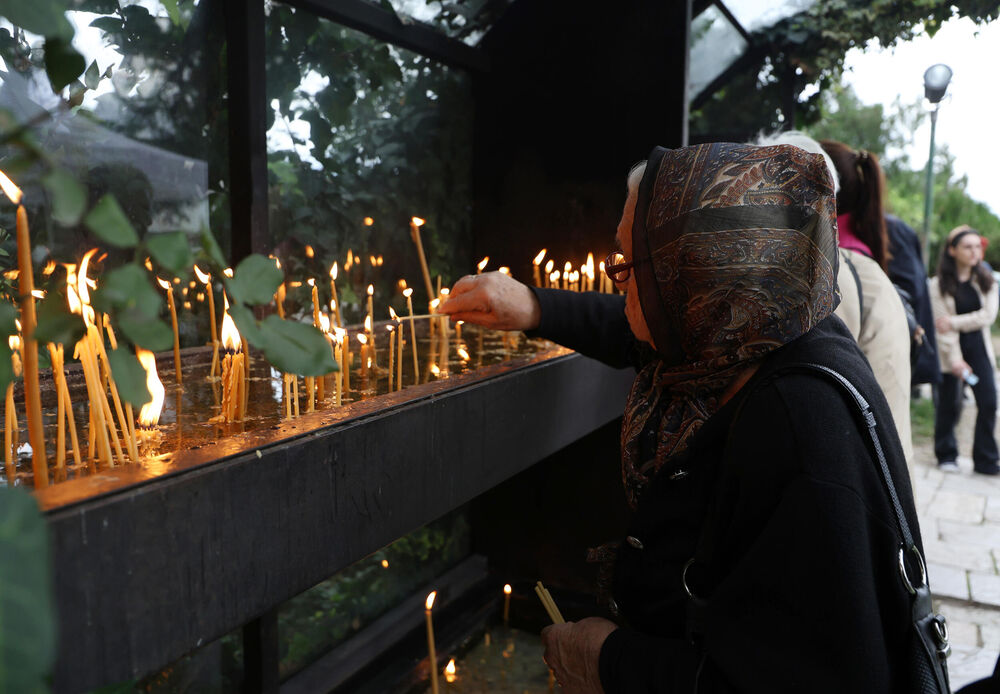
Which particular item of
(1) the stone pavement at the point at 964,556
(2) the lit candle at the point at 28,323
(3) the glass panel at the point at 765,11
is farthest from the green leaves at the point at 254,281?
(3) the glass panel at the point at 765,11

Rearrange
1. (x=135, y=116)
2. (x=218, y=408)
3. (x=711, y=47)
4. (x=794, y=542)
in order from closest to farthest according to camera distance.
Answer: (x=794, y=542) < (x=218, y=408) < (x=135, y=116) < (x=711, y=47)

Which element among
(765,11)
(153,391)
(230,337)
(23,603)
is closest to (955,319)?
(765,11)

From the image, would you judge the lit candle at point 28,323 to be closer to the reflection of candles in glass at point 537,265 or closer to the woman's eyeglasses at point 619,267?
the woman's eyeglasses at point 619,267

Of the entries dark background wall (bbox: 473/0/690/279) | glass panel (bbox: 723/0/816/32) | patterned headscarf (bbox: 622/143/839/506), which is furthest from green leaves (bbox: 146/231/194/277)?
glass panel (bbox: 723/0/816/32)

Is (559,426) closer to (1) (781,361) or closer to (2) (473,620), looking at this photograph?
(1) (781,361)

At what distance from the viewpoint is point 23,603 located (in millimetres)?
616

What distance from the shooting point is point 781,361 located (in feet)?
4.36

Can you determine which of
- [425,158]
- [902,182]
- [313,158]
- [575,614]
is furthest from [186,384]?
[902,182]

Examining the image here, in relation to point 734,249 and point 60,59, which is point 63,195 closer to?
point 60,59

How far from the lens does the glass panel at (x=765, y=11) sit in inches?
186

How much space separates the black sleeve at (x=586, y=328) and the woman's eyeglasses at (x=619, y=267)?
0.46 meters

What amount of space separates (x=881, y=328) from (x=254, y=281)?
82.2 inches

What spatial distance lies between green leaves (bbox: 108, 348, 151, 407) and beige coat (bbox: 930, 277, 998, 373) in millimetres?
6763

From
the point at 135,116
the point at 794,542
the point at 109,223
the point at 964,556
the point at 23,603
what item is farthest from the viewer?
the point at 964,556
